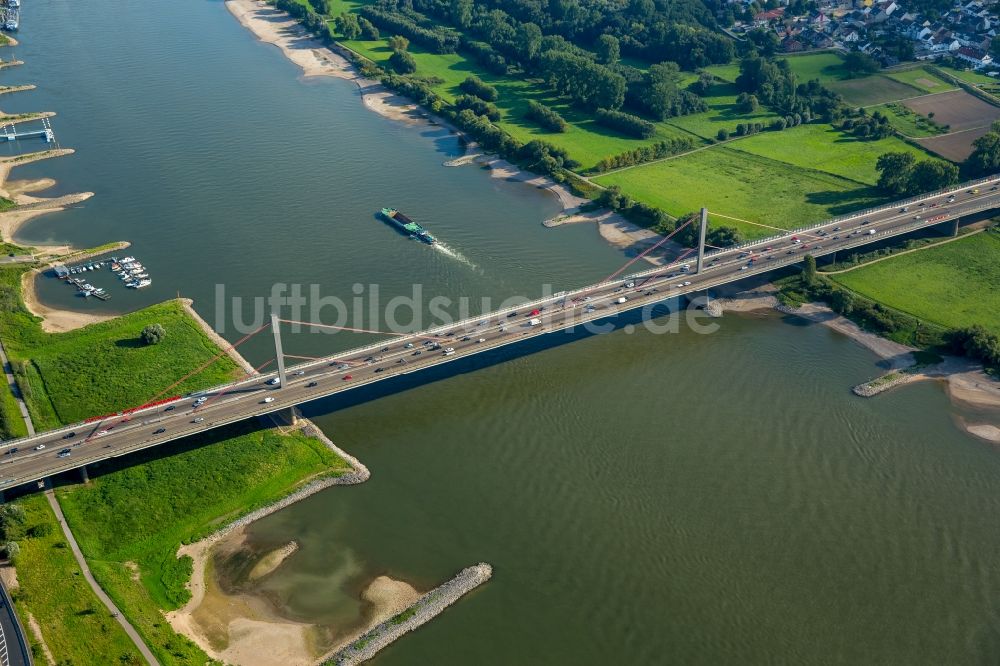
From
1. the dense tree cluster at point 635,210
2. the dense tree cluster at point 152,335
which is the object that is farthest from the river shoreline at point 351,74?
the dense tree cluster at point 152,335

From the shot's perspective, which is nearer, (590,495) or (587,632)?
(587,632)

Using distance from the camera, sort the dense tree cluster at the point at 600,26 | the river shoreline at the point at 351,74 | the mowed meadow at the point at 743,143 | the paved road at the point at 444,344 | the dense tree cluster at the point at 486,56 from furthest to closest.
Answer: the dense tree cluster at the point at 600,26 < the dense tree cluster at the point at 486,56 < the river shoreline at the point at 351,74 < the mowed meadow at the point at 743,143 < the paved road at the point at 444,344

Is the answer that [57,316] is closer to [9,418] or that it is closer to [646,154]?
[9,418]

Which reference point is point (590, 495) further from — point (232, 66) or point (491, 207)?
point (232, 66)

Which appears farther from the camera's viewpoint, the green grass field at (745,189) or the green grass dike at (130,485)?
the green grass field at (745,189)

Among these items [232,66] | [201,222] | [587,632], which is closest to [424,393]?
[587,632]

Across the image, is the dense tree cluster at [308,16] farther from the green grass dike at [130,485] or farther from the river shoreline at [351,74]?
the green grass dike at [130,485]

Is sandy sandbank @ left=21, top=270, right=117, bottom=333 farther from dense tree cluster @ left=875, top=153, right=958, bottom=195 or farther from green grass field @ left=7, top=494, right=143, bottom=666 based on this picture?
dense tree cluster @ left=875, top=153, right=958, bottom=195
